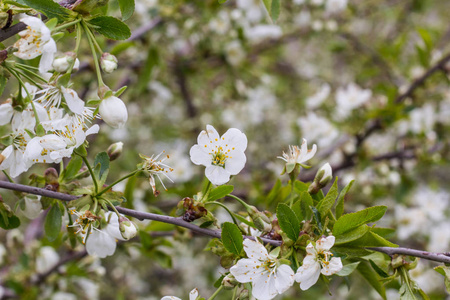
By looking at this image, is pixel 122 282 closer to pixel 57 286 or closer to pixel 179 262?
pixel 179 262

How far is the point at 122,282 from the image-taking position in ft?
10.3

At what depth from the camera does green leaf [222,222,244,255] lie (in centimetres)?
92

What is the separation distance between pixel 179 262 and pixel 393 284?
206 centimetres

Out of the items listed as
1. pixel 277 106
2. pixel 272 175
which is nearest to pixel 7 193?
pixel 272 175

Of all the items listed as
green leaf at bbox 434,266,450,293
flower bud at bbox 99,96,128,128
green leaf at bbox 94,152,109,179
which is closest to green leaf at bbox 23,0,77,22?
flower bud at bbox 99,96,128,128

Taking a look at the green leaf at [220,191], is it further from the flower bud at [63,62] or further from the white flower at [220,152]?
the flower bud at [63,62]

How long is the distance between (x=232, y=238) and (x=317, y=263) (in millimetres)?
184

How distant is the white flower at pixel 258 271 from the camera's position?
2.97 ft

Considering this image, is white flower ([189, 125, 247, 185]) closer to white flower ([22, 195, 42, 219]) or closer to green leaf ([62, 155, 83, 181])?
green leaf ([62, 155, 83, 181])

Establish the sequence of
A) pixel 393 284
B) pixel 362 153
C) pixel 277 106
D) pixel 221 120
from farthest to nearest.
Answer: pixel 277 106, pixel 221 120, pixel 362 153, pixel 393 284

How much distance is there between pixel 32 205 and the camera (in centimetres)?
105

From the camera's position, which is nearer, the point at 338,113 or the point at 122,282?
the point at 338,113

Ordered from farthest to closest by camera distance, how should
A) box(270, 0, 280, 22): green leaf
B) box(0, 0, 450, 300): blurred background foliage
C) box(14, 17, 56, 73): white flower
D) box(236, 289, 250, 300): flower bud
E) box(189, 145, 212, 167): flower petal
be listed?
box(0, 0, 450, 300): blurred background foliage, box(270, 0, 280, 22): green leaf, box(189, 145, 212, 167): flower petal, box(236, 289, 250, 300): flower bud, box(14, 17, 56, 73): white flower

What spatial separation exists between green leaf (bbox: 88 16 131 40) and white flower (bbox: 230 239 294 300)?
53 centimetres
